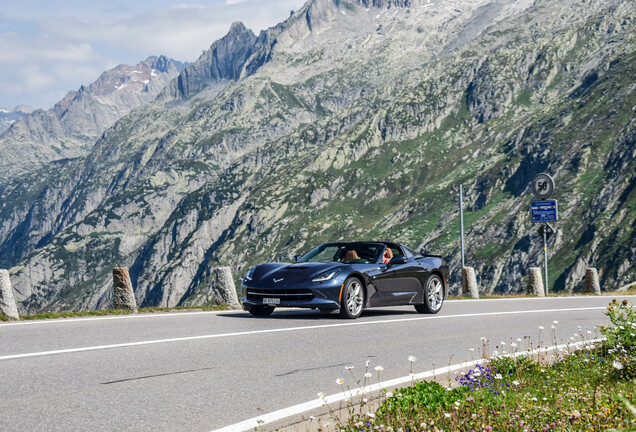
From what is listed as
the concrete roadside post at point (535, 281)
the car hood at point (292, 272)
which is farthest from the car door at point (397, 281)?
the concrete roadside post at point (535, 281)

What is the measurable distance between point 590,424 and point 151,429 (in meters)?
3.42

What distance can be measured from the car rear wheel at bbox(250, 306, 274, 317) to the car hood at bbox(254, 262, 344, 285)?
76 centimetres

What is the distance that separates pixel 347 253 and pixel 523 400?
29.7ft

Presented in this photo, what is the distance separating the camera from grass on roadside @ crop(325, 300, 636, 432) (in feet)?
16.4

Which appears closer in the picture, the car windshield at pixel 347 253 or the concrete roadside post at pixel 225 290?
the car windshield at pixel 347 253

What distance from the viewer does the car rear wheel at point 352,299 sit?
44.4 feet

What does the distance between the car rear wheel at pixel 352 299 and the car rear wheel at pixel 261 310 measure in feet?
5.34

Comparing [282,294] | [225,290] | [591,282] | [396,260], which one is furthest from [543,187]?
[282,294]

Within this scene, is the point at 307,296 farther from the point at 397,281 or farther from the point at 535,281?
the point at 535,281

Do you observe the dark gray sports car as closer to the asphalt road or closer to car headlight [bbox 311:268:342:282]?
car headlight [bbox 311:268:342:282]

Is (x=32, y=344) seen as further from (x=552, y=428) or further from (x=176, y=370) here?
(x=552, y=428)

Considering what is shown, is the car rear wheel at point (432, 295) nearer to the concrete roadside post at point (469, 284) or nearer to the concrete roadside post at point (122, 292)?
the concrete roadside post at point (122, 292)

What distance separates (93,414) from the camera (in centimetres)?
600

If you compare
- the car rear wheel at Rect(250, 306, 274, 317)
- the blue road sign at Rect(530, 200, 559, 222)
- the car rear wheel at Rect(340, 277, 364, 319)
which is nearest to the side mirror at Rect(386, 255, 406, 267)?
the car rear wheel at Rect(340, 277, 364, 319)
